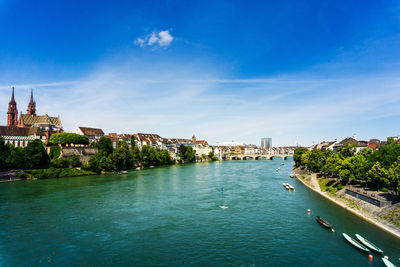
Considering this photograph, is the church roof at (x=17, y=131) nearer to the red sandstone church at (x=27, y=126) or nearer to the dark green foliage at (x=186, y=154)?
the red sandstone church at (x=27, y=126)

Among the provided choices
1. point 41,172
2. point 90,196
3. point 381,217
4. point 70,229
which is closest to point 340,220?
point 381,217

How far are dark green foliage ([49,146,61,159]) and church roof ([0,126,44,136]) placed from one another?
12496 millimetres

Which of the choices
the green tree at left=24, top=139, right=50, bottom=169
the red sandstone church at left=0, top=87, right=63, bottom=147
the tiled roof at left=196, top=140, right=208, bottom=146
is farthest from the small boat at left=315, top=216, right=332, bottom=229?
the tiled roof at left=196, top=140, right=208, bottom=146

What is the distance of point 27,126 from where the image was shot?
9056cm

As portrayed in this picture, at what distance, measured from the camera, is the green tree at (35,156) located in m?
60.9

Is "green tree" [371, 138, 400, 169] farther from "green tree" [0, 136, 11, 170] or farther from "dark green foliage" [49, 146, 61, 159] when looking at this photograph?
"dark green foliage" [49, 146, 61, 159]

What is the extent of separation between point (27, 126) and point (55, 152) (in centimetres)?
2934

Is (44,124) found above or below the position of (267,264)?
above

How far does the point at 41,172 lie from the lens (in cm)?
6003

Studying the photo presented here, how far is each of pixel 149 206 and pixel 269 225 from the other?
1572 cm

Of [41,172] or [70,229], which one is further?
[41,172]

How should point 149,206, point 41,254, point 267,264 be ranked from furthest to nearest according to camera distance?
point 149,206 → point 41,254 → point 267,264

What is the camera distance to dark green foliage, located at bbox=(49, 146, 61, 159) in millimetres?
70625

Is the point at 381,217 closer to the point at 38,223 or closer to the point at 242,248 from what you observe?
the point at 242,248
